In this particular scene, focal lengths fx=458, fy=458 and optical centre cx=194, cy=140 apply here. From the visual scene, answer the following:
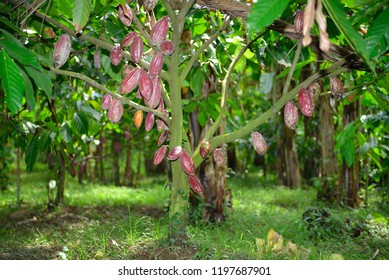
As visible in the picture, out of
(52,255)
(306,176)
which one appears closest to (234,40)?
(52,255)

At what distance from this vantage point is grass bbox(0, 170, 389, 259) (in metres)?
1.89

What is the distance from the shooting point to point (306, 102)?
61.4 inches

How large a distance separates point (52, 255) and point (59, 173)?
172 cm

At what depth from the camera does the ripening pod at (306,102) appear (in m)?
1.56

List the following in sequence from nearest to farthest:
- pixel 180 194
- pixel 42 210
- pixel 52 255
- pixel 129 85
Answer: pixel 129 85, pixel 180 194, pixel 52 255, pixel 42 210

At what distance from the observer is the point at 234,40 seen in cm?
217

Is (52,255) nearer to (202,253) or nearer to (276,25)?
(202,253)

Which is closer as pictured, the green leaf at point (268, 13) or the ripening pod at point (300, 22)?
the green leaf at point (268, 13)

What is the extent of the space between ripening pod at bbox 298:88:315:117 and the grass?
2.13 ft

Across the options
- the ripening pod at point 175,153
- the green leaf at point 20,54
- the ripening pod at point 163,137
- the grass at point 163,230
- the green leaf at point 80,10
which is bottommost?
the grass at point 163,230

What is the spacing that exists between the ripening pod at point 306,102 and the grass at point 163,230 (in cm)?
65

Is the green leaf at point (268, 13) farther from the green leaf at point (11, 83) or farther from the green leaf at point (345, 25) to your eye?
the green leaf at point (11, 83)

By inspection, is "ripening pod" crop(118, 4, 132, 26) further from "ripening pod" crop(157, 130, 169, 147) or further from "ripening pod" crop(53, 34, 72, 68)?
"ripening pod" crop(157, 130, 169, 147)

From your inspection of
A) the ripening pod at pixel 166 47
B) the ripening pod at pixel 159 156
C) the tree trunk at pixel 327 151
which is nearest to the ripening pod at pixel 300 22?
the ripening pod at pixel 166 47
